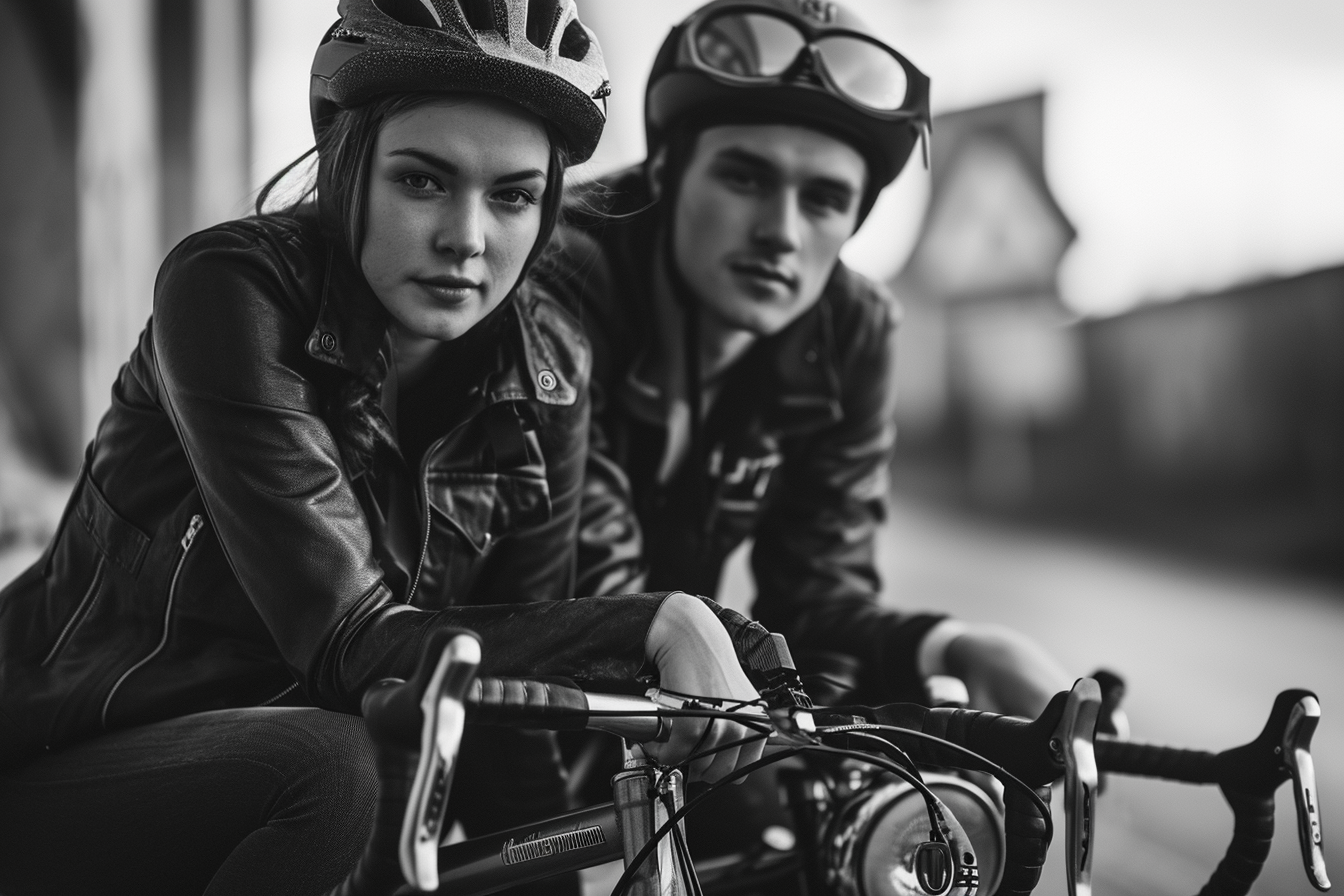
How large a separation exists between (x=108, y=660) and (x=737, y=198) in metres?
0.91

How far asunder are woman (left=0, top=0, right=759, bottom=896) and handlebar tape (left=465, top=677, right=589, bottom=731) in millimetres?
107

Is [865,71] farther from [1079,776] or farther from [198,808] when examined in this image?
[198,808]

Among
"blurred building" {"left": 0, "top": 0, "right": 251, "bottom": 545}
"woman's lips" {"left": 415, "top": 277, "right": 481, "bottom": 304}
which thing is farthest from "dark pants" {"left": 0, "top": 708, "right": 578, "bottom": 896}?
"blurred building" {"left": 0, "top": 0, "right": 251, "bottom": 545}

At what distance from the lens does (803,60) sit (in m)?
1.47

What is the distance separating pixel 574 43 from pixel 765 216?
0.48 meters

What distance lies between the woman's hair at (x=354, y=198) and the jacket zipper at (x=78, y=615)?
24cm

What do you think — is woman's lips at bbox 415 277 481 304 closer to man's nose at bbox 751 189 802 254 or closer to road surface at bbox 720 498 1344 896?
man's nose at bbox 751 189 802 254

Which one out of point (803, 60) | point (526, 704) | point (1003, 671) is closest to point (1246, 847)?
point (1003, 671)

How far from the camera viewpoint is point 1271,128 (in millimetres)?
2531

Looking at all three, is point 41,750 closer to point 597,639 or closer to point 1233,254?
point 597,639

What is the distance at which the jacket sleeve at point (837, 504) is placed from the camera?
169 centimetres

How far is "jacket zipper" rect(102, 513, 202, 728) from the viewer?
989 millimetres

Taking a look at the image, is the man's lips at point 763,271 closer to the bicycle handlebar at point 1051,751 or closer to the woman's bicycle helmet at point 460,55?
the woman's bicycle helmet at point 460,55

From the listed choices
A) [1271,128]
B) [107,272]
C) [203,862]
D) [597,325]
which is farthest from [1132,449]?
[107,272]
